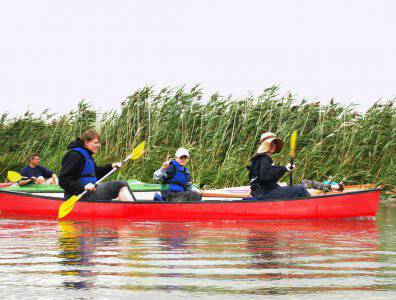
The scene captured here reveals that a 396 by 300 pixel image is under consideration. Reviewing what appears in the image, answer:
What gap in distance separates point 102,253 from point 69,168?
3.61 meters

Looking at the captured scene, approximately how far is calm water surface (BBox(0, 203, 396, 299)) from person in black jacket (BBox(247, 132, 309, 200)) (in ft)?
2.53

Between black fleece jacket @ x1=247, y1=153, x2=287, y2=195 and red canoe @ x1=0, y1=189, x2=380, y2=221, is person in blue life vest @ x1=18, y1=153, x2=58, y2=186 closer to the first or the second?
red canoe @ x1=0, y1=189, x2=380, y2=221

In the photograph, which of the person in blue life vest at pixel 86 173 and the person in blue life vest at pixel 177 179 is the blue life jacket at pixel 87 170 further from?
the person in blue life vest at pixel 177 179

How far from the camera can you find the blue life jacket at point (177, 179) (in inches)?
397

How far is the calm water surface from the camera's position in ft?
14.3

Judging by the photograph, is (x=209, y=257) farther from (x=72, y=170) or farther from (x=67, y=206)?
(x=67, y=206)

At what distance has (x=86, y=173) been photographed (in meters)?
10.0

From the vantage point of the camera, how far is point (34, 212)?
→ 1108cm

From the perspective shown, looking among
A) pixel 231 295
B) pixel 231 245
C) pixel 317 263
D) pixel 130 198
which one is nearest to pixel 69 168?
pixel 130 198

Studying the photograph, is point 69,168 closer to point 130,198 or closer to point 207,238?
point 130,198

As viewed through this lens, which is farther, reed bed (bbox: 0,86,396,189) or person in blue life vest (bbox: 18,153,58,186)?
reed bed (bbox: 0,86,396,189)

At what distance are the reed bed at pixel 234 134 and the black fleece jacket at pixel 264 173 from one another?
4.85m

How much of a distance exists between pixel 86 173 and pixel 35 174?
13.2 ft

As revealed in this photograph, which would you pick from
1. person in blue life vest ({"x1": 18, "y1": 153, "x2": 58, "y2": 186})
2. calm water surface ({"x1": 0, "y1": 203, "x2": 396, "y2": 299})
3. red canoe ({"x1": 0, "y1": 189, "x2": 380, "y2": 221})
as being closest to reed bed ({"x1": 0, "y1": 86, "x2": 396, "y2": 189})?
person in blue life vest ({"x1": 18, "y1": 153, "x2": 58, "y2": 186})
